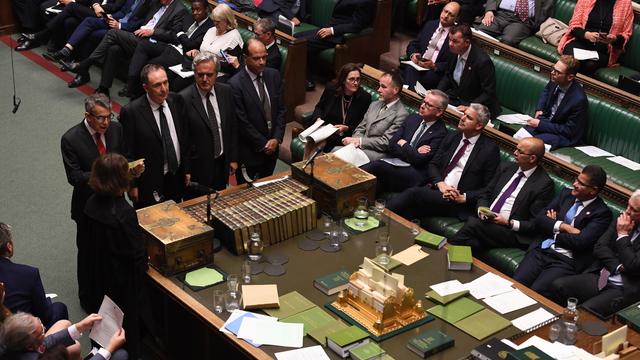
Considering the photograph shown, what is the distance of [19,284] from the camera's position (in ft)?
15.0

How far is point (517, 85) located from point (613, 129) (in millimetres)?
990

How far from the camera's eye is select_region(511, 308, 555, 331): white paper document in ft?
16.0

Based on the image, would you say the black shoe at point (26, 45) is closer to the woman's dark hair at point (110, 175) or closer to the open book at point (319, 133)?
the open book at point (319, 133)

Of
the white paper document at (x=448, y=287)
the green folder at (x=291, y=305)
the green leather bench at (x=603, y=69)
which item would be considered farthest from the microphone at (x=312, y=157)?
the green leather bench at (x=603, y=69)

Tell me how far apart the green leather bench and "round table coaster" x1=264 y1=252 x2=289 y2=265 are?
12.3 ft

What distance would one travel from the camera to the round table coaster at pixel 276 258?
539 cm

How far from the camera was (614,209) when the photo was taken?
584cm

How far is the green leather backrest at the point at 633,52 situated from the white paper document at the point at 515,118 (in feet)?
4.08

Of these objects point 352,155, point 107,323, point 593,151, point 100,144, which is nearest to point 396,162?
point 352,155

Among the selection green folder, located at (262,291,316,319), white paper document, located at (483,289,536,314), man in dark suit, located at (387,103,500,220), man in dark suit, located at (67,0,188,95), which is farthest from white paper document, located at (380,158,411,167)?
man in dark suit, located at (67,0,188,95)

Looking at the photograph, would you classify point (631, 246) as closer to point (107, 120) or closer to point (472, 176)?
point (472, 176)

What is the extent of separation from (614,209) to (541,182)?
1.65 ft

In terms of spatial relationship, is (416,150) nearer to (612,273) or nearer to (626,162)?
(626,162)

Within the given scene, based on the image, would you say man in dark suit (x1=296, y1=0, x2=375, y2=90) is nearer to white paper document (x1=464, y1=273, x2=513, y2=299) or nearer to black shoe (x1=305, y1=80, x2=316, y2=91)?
black shoe (x1=305, y1=80, x2=316, y2=91)
